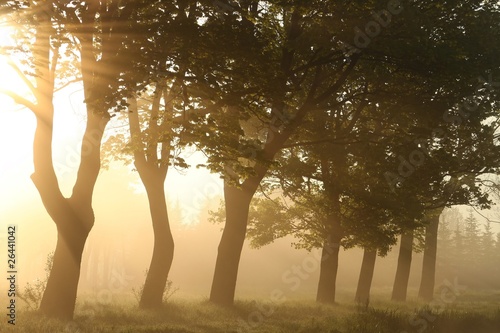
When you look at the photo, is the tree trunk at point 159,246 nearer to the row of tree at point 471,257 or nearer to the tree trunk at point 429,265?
the tree trunk at point 429,265

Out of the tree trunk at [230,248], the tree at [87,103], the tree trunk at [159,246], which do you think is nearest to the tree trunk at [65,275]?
the tree at [87,103]

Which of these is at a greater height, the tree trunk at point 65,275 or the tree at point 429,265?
the tree at point 429,265

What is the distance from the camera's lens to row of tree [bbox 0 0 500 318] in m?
13.7

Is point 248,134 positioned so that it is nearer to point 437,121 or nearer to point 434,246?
point 437,121

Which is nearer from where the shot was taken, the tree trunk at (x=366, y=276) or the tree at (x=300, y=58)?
the tree at (x=300, y=58)

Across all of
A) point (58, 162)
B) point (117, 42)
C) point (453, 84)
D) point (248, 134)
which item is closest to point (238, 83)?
point (117, 42)

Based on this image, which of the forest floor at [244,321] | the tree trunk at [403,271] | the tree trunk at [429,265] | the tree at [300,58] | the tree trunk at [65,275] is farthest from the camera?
the tree trunk at [429,265]

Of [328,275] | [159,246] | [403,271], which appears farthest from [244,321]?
[403,271]

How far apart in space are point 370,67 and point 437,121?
13.7 feet

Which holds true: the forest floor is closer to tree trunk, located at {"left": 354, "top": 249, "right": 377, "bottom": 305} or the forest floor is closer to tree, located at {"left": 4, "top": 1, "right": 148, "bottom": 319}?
tree, located at {"left": 4, "top": 1, "right": 148, "bottom": 319}

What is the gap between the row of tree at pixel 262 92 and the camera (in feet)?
44.8

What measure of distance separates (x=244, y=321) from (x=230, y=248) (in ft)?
14.6

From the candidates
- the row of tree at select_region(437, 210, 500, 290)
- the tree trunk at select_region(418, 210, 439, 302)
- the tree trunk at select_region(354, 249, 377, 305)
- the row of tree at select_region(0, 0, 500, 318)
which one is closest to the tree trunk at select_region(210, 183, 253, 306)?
the row of tree at select_region(0, 0, 500, 318)

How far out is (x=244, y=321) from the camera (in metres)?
16.5
